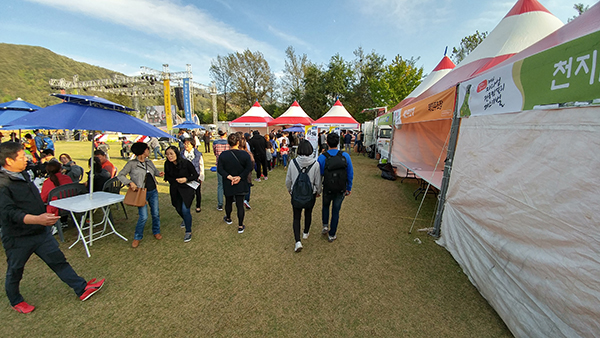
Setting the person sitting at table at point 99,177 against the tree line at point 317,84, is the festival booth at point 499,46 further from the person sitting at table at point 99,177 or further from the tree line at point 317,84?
the tree line at point 317,84

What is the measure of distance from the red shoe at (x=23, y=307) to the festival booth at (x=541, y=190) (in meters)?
4.81

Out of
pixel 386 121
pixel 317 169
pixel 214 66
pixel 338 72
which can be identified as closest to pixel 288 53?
pixel 338 72

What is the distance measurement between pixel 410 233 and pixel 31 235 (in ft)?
16.7

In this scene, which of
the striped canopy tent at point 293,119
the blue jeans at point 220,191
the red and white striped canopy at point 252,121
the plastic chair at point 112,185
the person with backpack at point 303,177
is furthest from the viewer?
the red and white striped canopy at point 252,121

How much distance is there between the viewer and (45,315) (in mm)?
2279

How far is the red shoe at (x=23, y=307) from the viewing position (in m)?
2.28

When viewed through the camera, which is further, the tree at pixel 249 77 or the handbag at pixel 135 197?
the tree at pixel 249 77

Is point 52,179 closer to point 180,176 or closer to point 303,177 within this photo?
point 180,176

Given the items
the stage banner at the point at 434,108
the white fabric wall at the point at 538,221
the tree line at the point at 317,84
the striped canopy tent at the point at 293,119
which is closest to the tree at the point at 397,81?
the tree line at the point at 317,84

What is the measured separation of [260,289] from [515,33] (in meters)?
6.19

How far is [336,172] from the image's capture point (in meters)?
3.31

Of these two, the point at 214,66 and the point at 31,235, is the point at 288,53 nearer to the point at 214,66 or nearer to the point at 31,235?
the point at 214,66

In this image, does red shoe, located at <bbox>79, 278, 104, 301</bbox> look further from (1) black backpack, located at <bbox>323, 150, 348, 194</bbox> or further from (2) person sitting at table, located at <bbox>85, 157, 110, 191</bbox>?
(1) black backpack, located at <bbox>323, 150, 348, 194</bbox>

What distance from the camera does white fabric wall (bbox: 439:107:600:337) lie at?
65.1 inches
